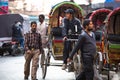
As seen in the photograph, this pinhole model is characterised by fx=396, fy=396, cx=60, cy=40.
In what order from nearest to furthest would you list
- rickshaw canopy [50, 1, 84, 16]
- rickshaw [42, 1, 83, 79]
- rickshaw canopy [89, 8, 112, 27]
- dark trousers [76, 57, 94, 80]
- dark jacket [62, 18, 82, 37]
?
1. dark trousers [76, 57, 94, 80]
2. dark jacket [62, 18, 82, 37]
3. rickshaw [42, 1, 83, 79]
4. rickshaw canopy [50, 1, 84, 16]
5. rickshaw canopy [89, 8, 112, 27]

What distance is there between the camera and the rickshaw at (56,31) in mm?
12891

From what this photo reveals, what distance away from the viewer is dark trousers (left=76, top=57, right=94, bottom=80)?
8203mm

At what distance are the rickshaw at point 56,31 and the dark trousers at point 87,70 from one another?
416 centimetres

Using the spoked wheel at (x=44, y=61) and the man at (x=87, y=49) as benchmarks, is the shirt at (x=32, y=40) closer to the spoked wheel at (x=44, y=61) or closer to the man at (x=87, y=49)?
the spoked wheel at (x=44, y=61)

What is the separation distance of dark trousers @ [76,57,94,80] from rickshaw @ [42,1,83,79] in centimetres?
416

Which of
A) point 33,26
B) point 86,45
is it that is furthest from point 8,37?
point 86,45

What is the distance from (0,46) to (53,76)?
29.1 ft

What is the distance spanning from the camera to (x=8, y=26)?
24.2 m

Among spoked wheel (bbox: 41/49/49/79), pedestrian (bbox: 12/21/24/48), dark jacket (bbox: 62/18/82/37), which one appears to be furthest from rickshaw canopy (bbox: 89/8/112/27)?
pedestrian (bbox: 12/21/24/48)

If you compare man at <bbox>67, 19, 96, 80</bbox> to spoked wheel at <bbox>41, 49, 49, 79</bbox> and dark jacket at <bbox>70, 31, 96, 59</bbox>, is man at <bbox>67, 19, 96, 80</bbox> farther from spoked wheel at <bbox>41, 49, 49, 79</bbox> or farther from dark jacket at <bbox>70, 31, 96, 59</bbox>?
spoked wheel at <bbox>41, 49, 49, 79</bbox>

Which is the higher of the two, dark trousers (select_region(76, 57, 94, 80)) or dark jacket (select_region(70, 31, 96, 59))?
dark jacket (select_region(70, 31, 96, 59))

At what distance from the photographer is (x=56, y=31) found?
14172mm

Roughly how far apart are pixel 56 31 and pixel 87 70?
6059mm

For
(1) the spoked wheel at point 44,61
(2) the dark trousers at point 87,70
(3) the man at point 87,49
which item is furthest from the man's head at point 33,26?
(2) the dark trousers at point 87,70
